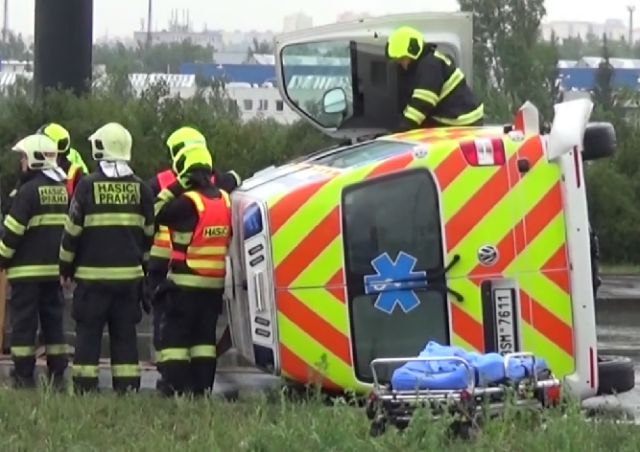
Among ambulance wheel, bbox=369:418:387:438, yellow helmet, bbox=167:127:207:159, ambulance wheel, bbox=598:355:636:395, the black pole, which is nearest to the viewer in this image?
ambulance wheel, bbox=369:418:387:438

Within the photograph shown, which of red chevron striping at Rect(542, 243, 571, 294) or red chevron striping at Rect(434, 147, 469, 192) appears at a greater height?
red chevron striping at Rect(434, 147, 469, 192)

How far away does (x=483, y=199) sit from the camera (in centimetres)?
748

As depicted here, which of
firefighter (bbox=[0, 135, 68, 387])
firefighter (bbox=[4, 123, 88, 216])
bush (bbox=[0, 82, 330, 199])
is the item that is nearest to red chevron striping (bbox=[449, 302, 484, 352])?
firefighter (bbox=[0, 135, 68, 387])

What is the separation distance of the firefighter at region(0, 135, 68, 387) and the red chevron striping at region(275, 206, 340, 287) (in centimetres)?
225

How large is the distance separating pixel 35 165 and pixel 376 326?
9.43 ft

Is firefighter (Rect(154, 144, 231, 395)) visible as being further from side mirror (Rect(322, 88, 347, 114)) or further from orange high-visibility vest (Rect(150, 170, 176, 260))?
side mirror (Rect(322, 88, 347, 114))

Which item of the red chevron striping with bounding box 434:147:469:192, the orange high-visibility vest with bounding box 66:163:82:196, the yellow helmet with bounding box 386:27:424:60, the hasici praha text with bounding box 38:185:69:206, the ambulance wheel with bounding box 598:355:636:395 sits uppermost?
the yellow helmet with bounding box 386:27:424:60

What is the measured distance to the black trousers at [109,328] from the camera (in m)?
8.57

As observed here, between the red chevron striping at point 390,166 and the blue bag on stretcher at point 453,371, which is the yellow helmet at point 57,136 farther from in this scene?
the blue bag on stretcher at point 453,371

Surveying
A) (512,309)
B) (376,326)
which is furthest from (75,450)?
(512,309)

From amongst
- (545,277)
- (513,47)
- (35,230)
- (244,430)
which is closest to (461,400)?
(244,430)

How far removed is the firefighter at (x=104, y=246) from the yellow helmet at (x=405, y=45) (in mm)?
1791

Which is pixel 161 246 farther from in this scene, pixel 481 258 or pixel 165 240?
pixel 481 258

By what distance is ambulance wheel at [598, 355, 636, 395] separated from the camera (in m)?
7.95
